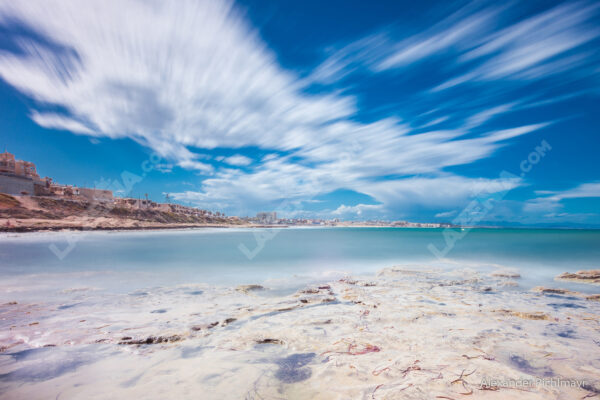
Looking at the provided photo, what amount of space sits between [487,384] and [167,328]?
21.1 feet

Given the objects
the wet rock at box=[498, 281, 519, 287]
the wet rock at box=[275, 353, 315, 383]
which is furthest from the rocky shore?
the wet rock at box=[498, 281, 519, 287]

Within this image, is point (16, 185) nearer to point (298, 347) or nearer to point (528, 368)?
point (298, 347)

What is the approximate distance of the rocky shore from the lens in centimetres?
367

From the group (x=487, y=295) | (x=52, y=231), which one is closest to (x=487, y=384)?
(x=487, y=295)

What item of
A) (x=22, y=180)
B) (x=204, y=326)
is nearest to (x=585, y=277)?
(x=204, y=326)

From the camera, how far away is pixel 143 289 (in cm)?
1005

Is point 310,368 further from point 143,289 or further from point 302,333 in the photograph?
point 143,289

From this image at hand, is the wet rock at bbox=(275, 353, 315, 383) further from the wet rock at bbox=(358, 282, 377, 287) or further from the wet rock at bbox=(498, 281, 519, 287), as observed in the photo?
the wet rock at bbox=(498, 281, 519, 287)

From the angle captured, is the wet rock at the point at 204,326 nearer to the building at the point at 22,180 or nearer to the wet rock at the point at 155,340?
the wet rock at the point at 155,340

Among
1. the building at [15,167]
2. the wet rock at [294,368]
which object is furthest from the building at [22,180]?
the wet rock at [294,368]

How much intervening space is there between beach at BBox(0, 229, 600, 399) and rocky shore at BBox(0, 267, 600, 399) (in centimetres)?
3

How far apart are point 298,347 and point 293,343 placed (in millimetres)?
208

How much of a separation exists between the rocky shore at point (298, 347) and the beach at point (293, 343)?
0.03 m

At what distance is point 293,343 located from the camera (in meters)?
5.29
